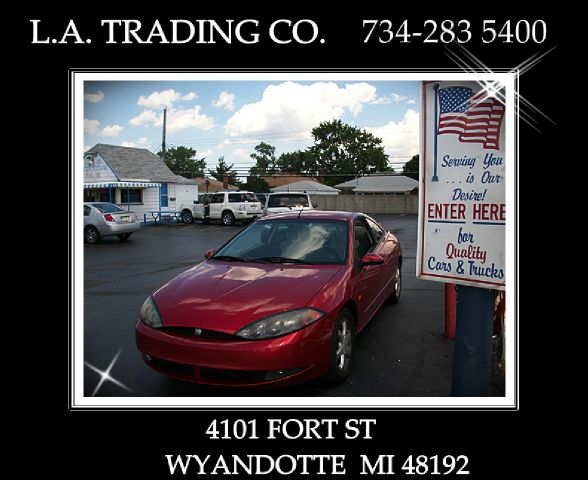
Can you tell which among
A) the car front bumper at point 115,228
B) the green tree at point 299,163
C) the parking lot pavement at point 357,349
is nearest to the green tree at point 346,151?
the green tree at point 299,163

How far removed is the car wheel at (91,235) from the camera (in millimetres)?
14945

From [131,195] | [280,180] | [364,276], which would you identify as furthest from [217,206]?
[280,180]

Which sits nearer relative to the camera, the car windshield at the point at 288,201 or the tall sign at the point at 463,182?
the tall sign at the point at 463,182

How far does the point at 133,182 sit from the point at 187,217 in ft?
12.2

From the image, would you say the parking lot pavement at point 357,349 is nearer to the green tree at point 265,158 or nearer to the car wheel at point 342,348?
the car wheel at point 342,348

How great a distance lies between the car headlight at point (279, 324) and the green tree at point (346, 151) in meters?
48.9

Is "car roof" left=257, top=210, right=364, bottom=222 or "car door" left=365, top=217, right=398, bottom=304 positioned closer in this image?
"car roof" left=257, top=210, right=364, bottom=222

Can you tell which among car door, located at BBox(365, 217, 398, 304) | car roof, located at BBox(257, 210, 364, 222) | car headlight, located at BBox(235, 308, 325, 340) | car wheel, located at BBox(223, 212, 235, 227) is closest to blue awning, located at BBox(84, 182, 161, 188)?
car wheel, located at BBox(223, 212, 235, 227)

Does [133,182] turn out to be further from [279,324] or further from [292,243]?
[279,324]

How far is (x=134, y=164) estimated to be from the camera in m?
27.6

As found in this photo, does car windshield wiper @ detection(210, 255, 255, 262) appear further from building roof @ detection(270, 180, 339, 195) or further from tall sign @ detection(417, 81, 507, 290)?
building roof @ detection(270, 180, 339, 195)

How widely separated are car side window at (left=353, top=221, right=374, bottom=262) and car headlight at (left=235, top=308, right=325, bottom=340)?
1.21 meters

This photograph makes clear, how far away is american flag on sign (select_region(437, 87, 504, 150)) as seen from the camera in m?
2.68

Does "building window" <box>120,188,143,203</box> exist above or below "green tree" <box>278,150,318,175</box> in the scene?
below
